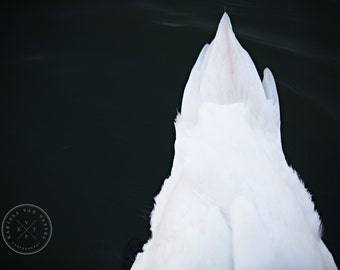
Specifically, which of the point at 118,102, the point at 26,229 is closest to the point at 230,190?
the point at 26,229

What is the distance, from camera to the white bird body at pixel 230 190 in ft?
5.89

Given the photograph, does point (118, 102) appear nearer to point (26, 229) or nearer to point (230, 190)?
point (26, 229)

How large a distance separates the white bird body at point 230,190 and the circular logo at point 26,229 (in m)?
0.77

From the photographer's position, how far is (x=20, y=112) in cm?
319

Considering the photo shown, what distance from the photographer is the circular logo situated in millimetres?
2775

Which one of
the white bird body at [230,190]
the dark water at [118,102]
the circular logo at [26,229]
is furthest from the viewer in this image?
the dark water at [118,102]

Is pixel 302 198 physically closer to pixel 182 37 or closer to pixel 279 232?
pixel 279 232

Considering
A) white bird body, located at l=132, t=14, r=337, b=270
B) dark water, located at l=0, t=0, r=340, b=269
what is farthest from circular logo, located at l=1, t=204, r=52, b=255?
white bird body, located at l=132, t=14, r=337, b=270

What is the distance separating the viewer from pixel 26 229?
2842 millimetres

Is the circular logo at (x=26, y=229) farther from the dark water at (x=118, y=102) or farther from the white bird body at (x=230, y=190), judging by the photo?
the white bird body at (x=230, y=190)

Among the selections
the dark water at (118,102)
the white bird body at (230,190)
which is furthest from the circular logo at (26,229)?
the white bird body at (230,190)

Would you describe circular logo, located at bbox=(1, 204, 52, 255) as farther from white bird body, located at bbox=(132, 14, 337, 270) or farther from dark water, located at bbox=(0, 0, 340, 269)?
white bird body, located at bbox=(132, 14, 337, 270)

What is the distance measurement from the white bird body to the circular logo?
766mm

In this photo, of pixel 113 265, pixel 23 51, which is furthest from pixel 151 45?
pixel 113 265
